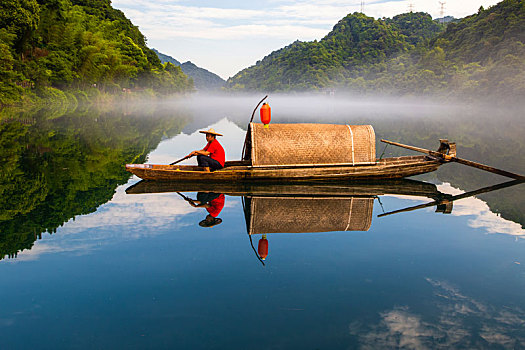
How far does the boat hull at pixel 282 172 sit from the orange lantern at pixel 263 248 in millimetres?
4601

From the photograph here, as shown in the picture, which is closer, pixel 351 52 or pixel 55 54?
pixel 55 54

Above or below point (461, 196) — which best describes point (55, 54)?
above

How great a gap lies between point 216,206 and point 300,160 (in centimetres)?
350

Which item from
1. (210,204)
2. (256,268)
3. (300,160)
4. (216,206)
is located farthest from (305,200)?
(256,268)

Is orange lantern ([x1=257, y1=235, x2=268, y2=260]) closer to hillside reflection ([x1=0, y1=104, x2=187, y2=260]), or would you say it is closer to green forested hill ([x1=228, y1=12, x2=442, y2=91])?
hillside reflection ([x1=0, y1=104, x2=187, y2=260])

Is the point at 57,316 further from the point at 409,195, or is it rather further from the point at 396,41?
the point at 396,41

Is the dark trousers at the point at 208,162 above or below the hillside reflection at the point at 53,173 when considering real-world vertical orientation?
above

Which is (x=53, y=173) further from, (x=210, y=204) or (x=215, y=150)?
(x=210, y=204)

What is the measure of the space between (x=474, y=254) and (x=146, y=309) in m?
5.98

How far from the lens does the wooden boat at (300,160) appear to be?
1273 cm

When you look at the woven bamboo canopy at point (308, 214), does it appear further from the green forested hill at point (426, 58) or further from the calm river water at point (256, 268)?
the green forested hill at point (426, 58)

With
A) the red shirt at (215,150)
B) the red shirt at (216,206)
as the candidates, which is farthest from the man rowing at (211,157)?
the red shirt at (216,206)

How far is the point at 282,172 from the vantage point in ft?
42.3

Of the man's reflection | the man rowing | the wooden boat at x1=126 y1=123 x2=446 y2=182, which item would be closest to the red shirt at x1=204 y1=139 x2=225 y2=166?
the man rowing
